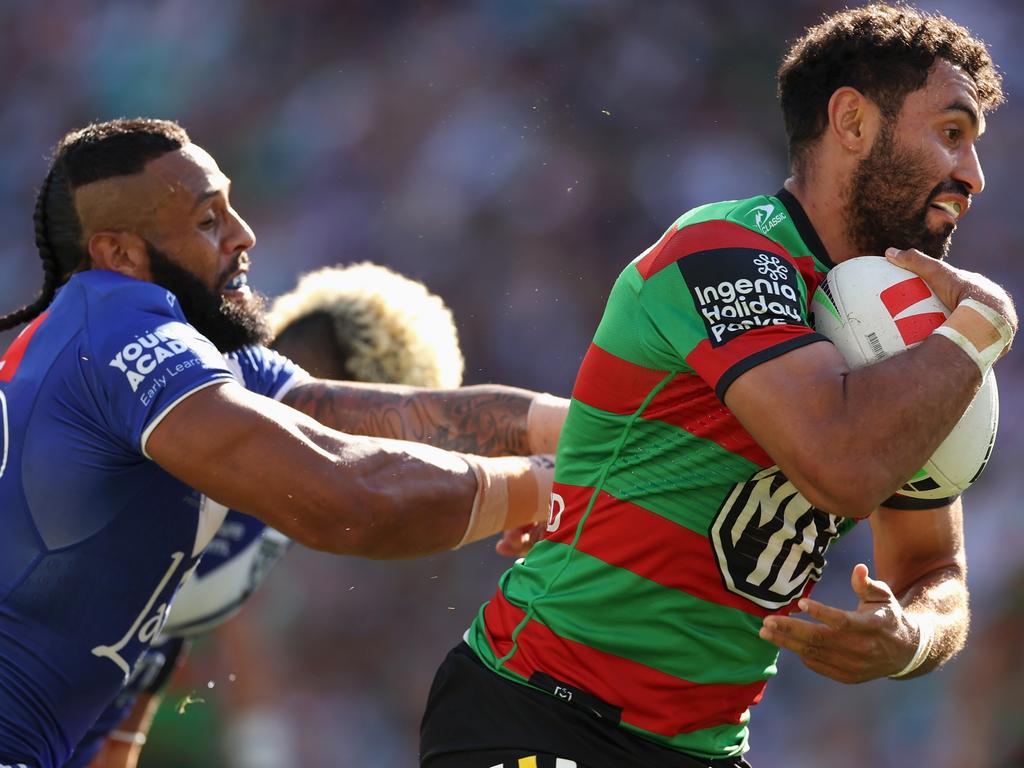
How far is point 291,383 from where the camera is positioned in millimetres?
4414

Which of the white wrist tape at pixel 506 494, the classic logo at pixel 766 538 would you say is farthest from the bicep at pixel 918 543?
the white wrist tape at pixel 506 494

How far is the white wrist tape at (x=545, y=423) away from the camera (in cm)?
423

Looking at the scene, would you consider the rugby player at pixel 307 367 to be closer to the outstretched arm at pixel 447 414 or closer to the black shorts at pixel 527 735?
the outstretched arm at pixel 447 414

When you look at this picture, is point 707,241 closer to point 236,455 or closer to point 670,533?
point 670,533

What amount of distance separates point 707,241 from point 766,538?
65 cm

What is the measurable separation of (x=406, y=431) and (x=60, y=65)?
7.09m

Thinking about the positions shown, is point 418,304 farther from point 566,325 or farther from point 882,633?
point 882,633

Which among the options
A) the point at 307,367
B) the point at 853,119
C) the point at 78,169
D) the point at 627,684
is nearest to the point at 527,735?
the point at 627,684

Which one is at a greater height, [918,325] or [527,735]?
[918,325]

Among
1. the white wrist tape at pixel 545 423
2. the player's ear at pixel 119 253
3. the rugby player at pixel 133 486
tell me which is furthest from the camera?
the white wrist tape at pixel 545 423

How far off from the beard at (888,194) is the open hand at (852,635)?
867 millimetres

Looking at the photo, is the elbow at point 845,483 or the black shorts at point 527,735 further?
the black shorts at point 527,735

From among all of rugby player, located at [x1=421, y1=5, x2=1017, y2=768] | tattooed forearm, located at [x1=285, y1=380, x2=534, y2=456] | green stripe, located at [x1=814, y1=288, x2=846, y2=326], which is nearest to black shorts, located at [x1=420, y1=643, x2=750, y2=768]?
rugby player, located at [x1=421, y1=5, x2=1017, y2=768]

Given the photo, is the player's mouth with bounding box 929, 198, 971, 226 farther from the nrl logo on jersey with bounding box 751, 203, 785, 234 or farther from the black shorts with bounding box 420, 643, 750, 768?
the black shorts with bounding box 420, 643, 750, 768
